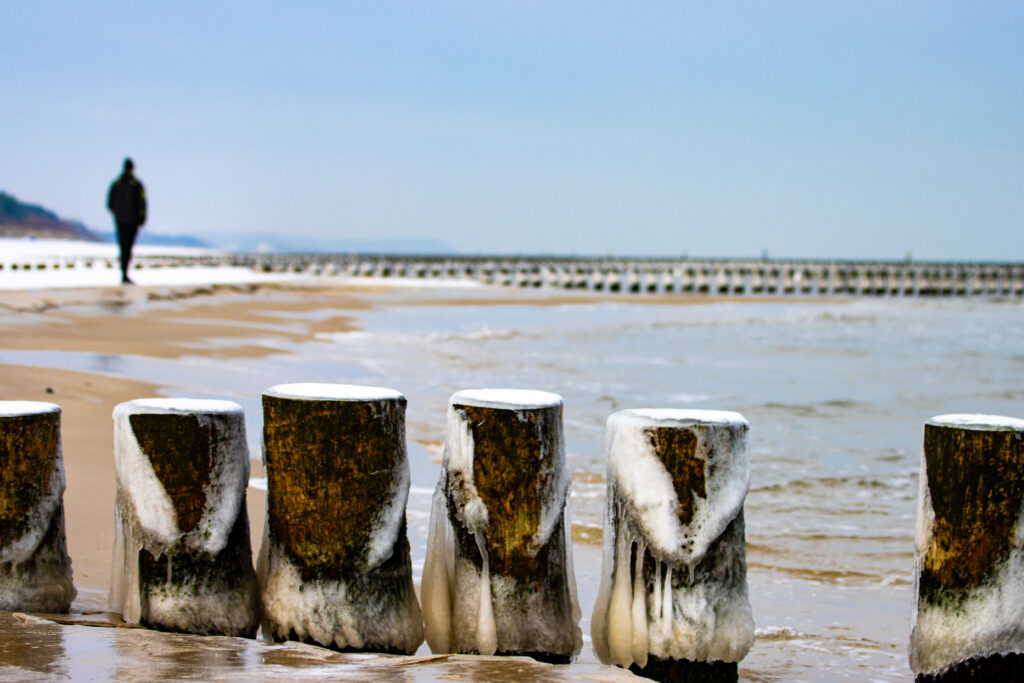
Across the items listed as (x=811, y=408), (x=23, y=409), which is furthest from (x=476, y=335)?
(x=23, y=409)

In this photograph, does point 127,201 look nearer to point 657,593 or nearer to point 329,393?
point 329,393

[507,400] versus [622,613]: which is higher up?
[507,400]

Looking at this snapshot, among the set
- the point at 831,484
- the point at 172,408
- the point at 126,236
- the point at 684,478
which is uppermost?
the point at 126,236

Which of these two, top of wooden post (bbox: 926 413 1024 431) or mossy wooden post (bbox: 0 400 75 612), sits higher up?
top of wooden post (bbox: 926 413 1024 431)

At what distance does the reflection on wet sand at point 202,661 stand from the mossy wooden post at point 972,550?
0.87 metres

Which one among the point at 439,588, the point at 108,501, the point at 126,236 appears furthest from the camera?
the point at 126,236

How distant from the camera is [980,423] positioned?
2.67m

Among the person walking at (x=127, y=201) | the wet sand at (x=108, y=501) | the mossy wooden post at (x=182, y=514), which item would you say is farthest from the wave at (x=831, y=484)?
the person walking at (x=127, y=201)

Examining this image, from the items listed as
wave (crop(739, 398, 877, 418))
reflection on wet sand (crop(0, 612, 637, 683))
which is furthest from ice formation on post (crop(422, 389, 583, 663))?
wave (crop(739, 398, 877, 418))

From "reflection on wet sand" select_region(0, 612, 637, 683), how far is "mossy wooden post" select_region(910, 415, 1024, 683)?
2.85 feet

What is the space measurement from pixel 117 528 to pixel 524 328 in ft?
48.9

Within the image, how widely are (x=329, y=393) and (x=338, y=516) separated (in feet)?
1.06

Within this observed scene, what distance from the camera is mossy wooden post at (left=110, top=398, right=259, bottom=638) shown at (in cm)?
276

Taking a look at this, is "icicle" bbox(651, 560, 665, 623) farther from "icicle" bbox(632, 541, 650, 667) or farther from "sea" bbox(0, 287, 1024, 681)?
"sea" bbox(0, 287, 1024, 681)
